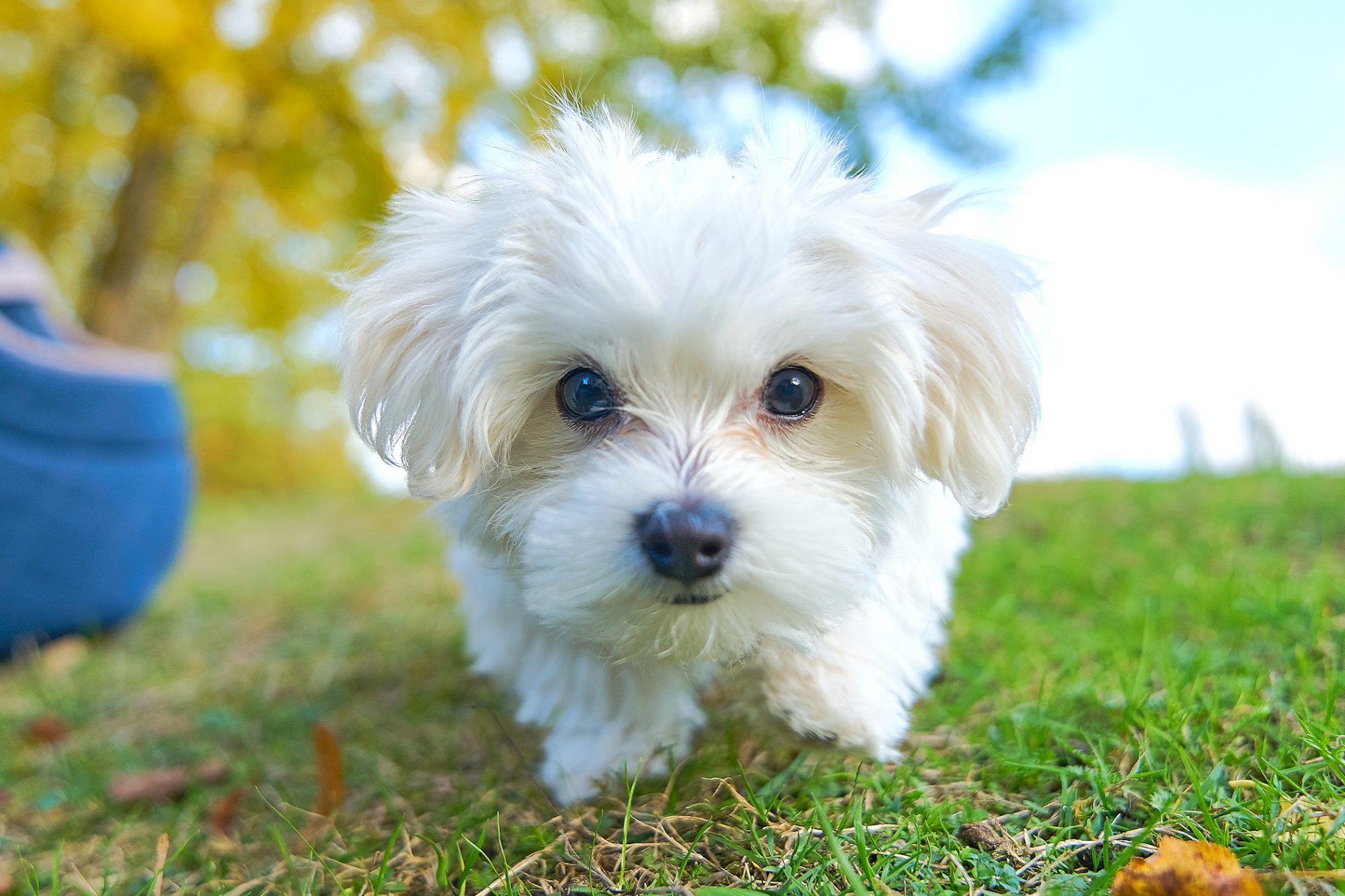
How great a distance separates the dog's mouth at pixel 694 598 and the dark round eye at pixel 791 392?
1.23ft

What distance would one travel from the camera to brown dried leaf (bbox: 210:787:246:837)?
217cm

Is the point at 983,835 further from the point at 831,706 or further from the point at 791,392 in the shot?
the point at 791,392

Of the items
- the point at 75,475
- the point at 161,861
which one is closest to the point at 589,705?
the point at 161,861

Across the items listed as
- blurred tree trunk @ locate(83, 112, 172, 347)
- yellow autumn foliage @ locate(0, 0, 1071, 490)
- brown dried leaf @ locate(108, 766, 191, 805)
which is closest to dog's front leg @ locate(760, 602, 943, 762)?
brown dried leaf @ locate(108, 766, 191, 805)

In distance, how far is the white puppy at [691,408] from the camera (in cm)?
145

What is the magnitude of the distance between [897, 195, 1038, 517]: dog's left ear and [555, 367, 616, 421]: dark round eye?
0.56 meters

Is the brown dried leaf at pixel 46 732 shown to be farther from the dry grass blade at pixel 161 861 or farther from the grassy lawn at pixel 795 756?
the dry grass blade at pixel 161 861

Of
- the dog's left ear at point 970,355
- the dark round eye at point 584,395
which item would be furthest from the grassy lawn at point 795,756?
the dark round eye at point 584,395

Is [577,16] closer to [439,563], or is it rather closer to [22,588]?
[439,563]

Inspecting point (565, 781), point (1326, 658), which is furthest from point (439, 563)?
point (1326, 658)

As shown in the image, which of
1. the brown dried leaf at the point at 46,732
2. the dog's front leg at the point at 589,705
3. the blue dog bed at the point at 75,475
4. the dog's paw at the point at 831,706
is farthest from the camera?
the blue dog bed at the point at 75,475

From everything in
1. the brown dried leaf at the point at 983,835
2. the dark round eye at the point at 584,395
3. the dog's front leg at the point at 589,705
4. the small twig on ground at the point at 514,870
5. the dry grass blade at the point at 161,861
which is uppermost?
the dark round eye at the point at 584,395

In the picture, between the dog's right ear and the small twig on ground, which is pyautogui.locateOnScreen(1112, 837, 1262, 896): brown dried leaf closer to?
the small twig on ground

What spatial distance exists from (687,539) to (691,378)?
12.6 inches
